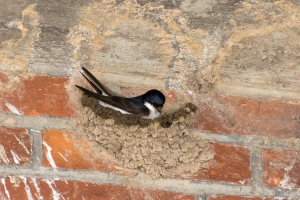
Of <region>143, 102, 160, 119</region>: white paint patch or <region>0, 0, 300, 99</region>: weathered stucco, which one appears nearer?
<region>0, 0, 300, 99</region>: weathered stucco

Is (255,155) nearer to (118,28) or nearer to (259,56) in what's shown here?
(259,56)

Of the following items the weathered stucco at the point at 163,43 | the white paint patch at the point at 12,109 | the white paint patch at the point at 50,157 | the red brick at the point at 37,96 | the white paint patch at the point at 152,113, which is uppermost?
the weathered stucco at the point at 163,43

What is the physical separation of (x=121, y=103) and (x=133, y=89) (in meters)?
0.08

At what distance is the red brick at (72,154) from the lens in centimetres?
115

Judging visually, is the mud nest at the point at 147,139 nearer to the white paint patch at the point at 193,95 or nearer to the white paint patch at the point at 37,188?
the white paint patch at the point at 193,95

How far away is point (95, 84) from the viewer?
113 cm

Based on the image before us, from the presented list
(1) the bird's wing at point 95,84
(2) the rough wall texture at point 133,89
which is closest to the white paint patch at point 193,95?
(2) the rough wall texture at point 133,89

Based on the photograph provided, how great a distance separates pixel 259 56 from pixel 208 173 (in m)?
0.37

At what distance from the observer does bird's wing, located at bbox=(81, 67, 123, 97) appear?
3.63ft

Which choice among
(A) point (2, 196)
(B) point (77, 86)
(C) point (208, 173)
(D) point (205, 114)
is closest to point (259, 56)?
(D) point (205, 114)

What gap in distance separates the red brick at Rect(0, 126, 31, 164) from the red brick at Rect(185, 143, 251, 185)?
526mm

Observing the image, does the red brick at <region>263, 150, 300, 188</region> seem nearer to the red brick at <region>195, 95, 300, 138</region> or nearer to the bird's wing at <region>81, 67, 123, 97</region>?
the red brick at <region>195, 95, 300, 138</region>

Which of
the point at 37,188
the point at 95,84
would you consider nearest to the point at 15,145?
the point at 37,188

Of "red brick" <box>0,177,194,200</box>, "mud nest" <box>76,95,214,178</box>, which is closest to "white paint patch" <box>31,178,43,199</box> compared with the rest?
"red brick" <box>0,177,194,200</box>
